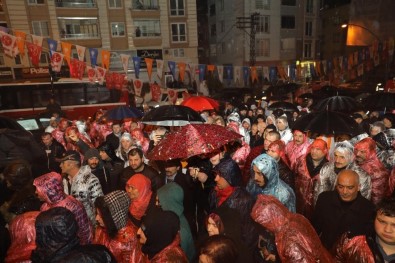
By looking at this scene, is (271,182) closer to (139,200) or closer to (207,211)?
(207,211)

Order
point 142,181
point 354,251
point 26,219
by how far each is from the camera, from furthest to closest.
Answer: point 142,181
point 26,219
point 354,251

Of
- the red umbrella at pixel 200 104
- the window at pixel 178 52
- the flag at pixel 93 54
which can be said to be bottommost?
the red umbrella at pixel 200 104

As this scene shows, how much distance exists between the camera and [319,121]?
18.3ft

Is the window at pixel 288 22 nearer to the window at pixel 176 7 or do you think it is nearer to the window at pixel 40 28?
the window at pixel 176 7

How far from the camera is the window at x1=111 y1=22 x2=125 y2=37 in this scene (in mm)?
31408

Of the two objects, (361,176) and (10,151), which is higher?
(10,151)

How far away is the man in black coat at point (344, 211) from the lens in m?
3.22

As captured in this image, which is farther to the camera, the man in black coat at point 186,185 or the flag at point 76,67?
the flag at point 76,67

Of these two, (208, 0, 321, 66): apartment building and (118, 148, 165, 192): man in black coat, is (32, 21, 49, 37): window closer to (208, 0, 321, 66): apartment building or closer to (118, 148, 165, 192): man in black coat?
(208, 0, 321, 66): apartment building

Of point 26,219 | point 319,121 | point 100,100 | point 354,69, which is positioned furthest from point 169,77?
point 26,219

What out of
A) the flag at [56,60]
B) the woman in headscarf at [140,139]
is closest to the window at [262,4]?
the flag at [56,60]

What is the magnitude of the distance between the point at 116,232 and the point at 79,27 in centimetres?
3262

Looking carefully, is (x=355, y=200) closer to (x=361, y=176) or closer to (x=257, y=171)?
(x=361, y=176)

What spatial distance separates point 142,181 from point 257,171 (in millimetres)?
1457
